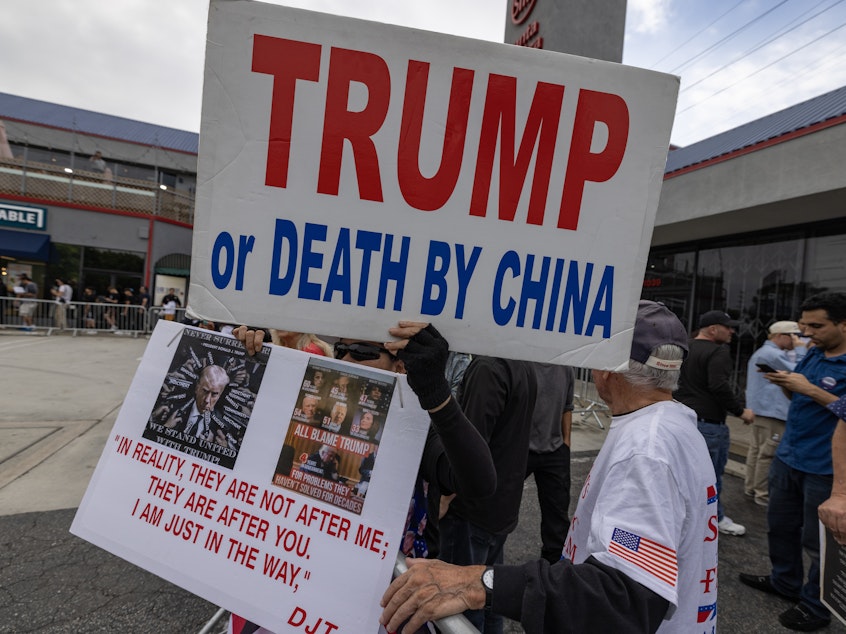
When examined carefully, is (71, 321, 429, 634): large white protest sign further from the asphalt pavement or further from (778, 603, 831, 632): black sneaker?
(778, 603, 831, 632): black sneaker

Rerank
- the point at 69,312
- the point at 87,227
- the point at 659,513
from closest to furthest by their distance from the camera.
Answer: the point at 659,513 → the point at 69,312 → the point at 87,227

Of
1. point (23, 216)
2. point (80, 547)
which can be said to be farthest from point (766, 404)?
point (23, 216)

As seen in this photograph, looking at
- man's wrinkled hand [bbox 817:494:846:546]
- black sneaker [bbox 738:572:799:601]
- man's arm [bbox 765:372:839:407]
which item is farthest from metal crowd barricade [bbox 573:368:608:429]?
man's wrinkled hand [bbox 817:494:846:546]

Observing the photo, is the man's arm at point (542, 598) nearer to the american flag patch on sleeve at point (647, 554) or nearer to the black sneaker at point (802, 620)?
the american flag patch on sleeve at point (647, 554)

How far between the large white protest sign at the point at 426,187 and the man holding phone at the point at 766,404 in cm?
433

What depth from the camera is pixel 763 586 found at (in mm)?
3289

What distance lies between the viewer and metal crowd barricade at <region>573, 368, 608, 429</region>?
7920mm

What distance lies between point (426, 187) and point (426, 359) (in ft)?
1.52

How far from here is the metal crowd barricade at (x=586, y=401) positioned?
7920 millimetres

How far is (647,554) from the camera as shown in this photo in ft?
3.54

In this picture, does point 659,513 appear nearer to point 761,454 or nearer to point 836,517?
point 836,517

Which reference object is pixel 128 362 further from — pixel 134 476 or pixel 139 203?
pixel 139 203

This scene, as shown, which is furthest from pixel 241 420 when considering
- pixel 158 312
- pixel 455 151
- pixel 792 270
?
pixel 158 312

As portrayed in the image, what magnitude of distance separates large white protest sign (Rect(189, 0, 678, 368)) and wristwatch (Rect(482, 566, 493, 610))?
54cm
